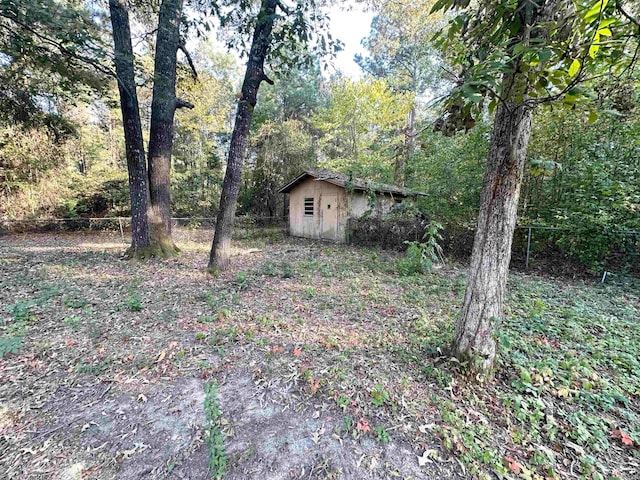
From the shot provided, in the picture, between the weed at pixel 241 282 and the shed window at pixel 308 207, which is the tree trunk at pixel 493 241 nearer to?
the weed at pixel 241 282

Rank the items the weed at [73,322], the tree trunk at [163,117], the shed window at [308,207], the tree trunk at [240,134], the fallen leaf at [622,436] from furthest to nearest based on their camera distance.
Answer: the shed window at [308,207], the tree trunk at [163,117], the tree trunk at [240,134], the weed at [73,322], the fallen leaf at [622,436]

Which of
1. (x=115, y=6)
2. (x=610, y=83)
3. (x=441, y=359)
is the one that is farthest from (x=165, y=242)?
(x=610, y=83)

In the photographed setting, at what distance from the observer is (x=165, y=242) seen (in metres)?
7.32

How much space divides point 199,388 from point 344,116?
16.3m

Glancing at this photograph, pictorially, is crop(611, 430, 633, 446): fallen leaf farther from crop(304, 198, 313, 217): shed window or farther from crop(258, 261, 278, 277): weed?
crop(304, 198, 313, 217): shed window

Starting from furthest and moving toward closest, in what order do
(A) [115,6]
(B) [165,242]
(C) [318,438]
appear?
(B) [165,242] → (A) [115,6] → (C) [318,438]

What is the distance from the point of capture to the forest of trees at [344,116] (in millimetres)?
1821

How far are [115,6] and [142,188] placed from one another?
3.95m

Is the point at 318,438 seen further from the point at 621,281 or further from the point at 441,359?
the point at 621,281

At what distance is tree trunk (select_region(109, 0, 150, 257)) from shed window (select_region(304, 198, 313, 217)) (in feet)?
23.1

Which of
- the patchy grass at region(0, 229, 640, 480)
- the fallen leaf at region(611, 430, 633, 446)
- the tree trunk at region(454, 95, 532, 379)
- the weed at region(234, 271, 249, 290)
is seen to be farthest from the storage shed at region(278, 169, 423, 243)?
the fallen leaf at region(611, 430, 633, 446)

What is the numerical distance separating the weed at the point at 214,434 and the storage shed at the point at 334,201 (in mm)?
8797

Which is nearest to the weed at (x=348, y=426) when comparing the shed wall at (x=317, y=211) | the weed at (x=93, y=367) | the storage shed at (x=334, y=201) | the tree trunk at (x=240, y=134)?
the weed at (x=93, y=367)

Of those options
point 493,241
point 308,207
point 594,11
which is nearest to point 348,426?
point 493,241
